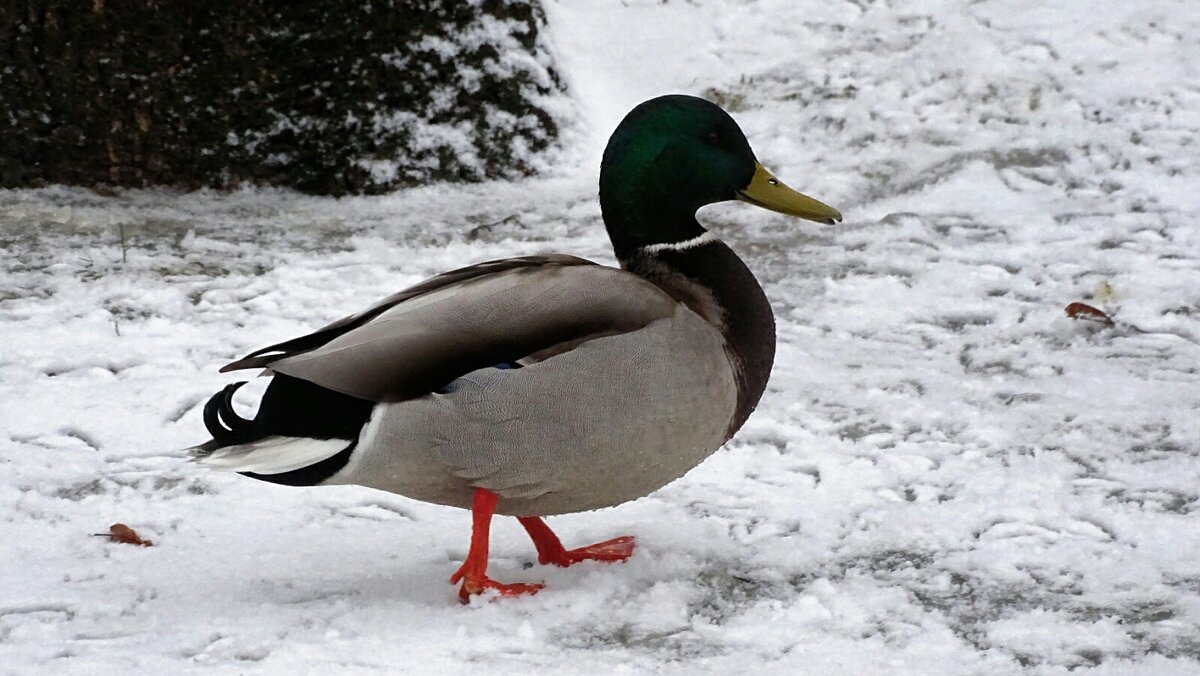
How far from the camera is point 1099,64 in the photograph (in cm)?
644

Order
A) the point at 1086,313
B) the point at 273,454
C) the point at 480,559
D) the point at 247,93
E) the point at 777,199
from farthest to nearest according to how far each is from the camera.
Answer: the point at 247,93 → the point at 1086,313 → the point at 777,199 → the point at 480,559 → the point at 273,454

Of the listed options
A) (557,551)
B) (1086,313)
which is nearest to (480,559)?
(557,551)

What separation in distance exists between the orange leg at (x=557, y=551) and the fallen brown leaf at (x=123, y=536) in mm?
874

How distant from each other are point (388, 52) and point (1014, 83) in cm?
277

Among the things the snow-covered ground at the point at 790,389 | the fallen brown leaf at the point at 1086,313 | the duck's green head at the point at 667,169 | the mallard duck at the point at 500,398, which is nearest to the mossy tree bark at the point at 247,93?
the snow-covered ground at the point at 790,389

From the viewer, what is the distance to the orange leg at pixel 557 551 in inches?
129

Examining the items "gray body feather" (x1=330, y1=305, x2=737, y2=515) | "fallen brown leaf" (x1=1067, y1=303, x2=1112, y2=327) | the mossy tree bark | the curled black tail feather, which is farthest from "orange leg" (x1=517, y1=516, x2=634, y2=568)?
the mossy tree bark

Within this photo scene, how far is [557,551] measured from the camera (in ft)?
10.8

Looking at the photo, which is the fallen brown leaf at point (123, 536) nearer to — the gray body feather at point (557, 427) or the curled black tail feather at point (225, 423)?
the curled black tail feather at point (225, 423)

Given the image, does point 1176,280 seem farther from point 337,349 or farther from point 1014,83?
point 337,349

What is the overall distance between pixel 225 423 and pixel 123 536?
0.54 m

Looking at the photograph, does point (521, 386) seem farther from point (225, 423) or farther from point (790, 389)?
point (790, 389)

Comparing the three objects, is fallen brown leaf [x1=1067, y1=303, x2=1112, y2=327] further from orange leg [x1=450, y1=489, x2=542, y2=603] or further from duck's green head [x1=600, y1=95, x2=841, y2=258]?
orange leg [x1=450, y1=489, x2=542, y2=603]

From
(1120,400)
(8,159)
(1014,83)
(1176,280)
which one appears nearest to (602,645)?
(1120,400)
